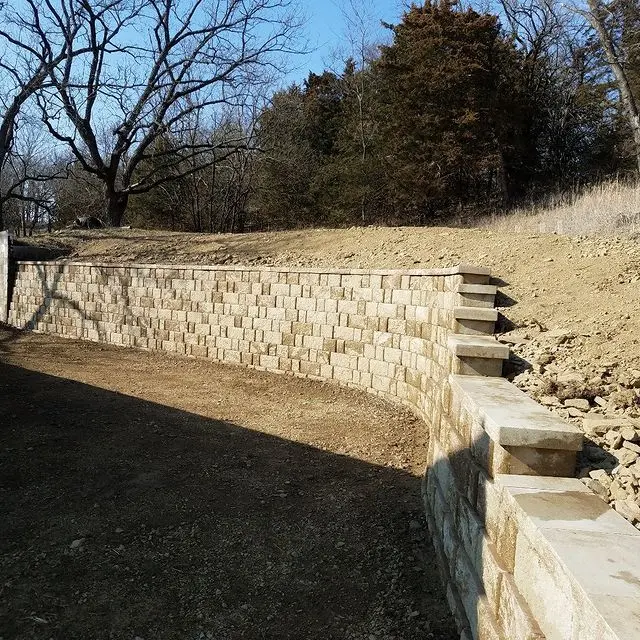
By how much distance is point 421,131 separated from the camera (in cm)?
1488

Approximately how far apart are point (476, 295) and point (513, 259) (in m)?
1.94

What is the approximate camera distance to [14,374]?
838 cm

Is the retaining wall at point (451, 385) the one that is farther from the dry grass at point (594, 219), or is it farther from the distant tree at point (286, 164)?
the distant tree at point (286, 164)

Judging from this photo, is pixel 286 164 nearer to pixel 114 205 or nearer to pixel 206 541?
pixel 114 205

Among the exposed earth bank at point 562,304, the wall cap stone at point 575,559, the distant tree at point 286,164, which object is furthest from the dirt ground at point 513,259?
the distant tree at point 286,164

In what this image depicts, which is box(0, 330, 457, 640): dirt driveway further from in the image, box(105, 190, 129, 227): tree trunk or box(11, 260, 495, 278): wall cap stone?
box(105, 190, 129, 227): tree trunk

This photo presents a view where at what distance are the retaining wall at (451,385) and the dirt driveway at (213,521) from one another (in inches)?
15.2

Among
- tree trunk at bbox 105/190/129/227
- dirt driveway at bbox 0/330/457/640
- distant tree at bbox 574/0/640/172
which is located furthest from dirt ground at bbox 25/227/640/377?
distant tree at bbox 574/0/640/172

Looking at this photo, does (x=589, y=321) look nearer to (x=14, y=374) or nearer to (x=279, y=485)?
(x=279, y=485)

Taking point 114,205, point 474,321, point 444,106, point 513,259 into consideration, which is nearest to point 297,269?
point 513,259

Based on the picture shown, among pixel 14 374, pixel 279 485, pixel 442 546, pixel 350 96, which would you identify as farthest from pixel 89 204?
pixel 442 546

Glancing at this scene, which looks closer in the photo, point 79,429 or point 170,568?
point 170,568

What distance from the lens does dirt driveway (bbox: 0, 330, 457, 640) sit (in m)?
2.90

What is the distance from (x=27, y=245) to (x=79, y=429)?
10.4 meters
